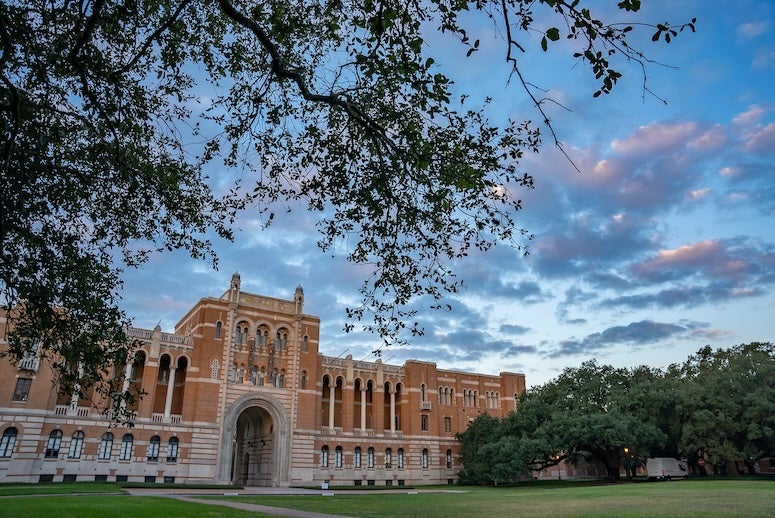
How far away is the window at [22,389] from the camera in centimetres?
4166

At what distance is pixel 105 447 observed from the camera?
4400 cm

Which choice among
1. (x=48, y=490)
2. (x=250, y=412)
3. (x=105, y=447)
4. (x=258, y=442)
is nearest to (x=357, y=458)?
(x=258, y=442)

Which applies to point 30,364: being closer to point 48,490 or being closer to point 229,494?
point 48,490

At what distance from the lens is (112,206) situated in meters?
13.2

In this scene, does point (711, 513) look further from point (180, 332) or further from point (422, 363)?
point (180, 332)

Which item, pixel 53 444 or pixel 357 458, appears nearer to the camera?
pixel 53 444

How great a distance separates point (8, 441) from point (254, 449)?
23.7 meters

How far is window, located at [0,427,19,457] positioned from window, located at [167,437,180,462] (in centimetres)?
1155

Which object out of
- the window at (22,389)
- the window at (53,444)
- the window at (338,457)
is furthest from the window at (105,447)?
the window at (338,457)

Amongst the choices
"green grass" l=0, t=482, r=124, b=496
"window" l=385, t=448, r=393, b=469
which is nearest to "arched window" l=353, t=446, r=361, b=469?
"window" l=385, t=448, r=393, b=469

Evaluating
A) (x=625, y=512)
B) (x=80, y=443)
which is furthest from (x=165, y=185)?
(x=80, y=443)

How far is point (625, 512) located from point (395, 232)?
13.3m

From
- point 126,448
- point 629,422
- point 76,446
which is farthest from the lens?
point 629,422

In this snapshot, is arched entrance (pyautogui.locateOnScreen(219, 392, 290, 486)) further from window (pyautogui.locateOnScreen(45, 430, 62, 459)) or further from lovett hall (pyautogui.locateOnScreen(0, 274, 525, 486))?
window (pyautogui.locateOnScreen(45, 430, 62, 459))
